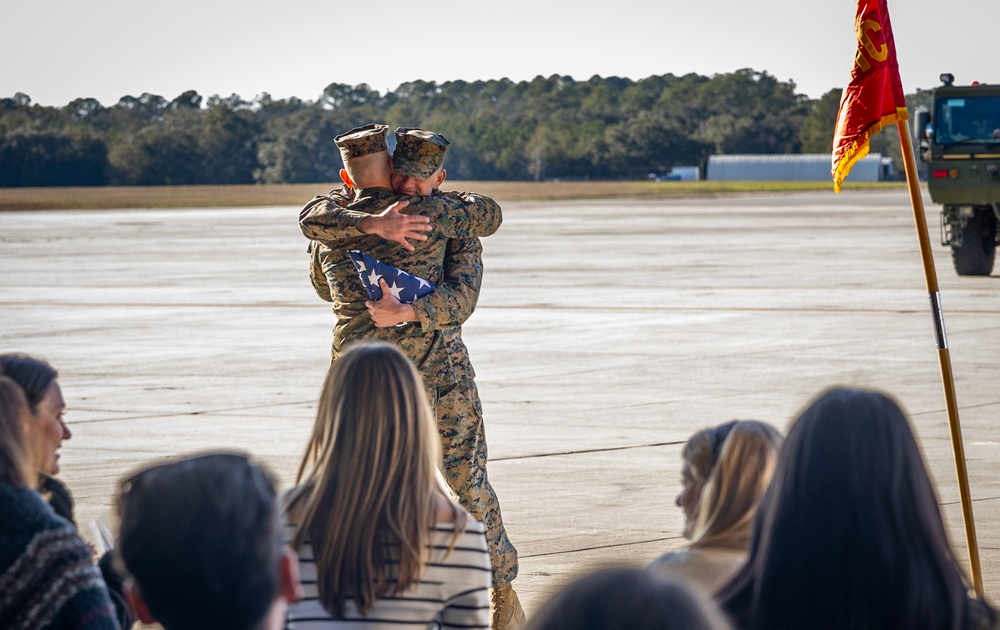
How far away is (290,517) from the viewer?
3188 mm

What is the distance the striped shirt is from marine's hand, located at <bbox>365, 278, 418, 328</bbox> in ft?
6.52

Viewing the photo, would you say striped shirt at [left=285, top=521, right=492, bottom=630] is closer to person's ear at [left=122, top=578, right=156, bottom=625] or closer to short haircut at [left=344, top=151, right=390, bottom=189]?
person's ear at [left=122, top=578, right=156, bottom=625]

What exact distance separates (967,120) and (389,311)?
19.5 m

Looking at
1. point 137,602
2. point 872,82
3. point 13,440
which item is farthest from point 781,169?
point 137,602

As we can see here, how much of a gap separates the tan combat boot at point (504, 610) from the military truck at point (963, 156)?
727 inches

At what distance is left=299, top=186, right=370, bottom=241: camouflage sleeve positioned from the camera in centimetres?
535

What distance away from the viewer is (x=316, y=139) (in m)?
160

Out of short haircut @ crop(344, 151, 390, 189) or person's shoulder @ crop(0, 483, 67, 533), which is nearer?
person's shoulder @ crop(0, 483, 67, 533)

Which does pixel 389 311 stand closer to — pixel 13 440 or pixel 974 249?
pixel 13 440

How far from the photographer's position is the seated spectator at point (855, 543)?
2.57 meters

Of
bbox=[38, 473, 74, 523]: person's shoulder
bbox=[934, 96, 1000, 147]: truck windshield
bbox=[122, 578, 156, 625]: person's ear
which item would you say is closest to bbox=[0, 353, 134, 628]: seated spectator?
bbox=[38, 473, 74, 523]: person's shoulder

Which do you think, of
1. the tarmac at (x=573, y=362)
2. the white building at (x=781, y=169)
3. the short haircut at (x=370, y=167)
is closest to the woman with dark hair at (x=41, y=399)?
the short haircut at (x=370, y=167)

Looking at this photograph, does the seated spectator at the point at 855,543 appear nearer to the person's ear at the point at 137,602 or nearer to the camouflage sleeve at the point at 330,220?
the person's ear at the point at 137,602

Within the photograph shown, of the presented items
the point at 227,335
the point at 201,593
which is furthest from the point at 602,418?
the point at 201,593
